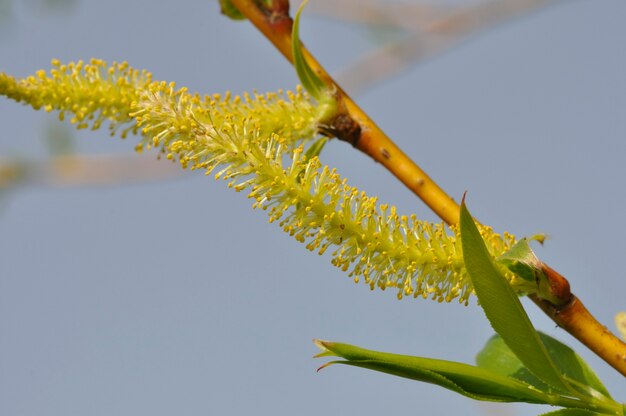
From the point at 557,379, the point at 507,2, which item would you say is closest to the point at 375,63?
the point at 507,2

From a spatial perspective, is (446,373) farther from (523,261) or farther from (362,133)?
(362,133)

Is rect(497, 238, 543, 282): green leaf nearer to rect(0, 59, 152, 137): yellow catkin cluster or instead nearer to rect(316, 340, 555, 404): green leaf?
rect(316, 340, 555, 404): green leaf

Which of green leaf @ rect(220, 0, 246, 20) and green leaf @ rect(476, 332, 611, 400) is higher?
green leaf @ rect(220, 0, 246, 20)

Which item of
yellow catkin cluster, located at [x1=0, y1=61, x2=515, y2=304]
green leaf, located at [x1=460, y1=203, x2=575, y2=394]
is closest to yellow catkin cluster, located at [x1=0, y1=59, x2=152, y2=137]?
yellow catkin cluster, located at [x1=0, y1=61, x2=515, y2=304]

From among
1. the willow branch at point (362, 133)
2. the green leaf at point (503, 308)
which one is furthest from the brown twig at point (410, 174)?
the green leaf at point (503, 308)

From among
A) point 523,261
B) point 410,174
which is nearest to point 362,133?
point 410,174
